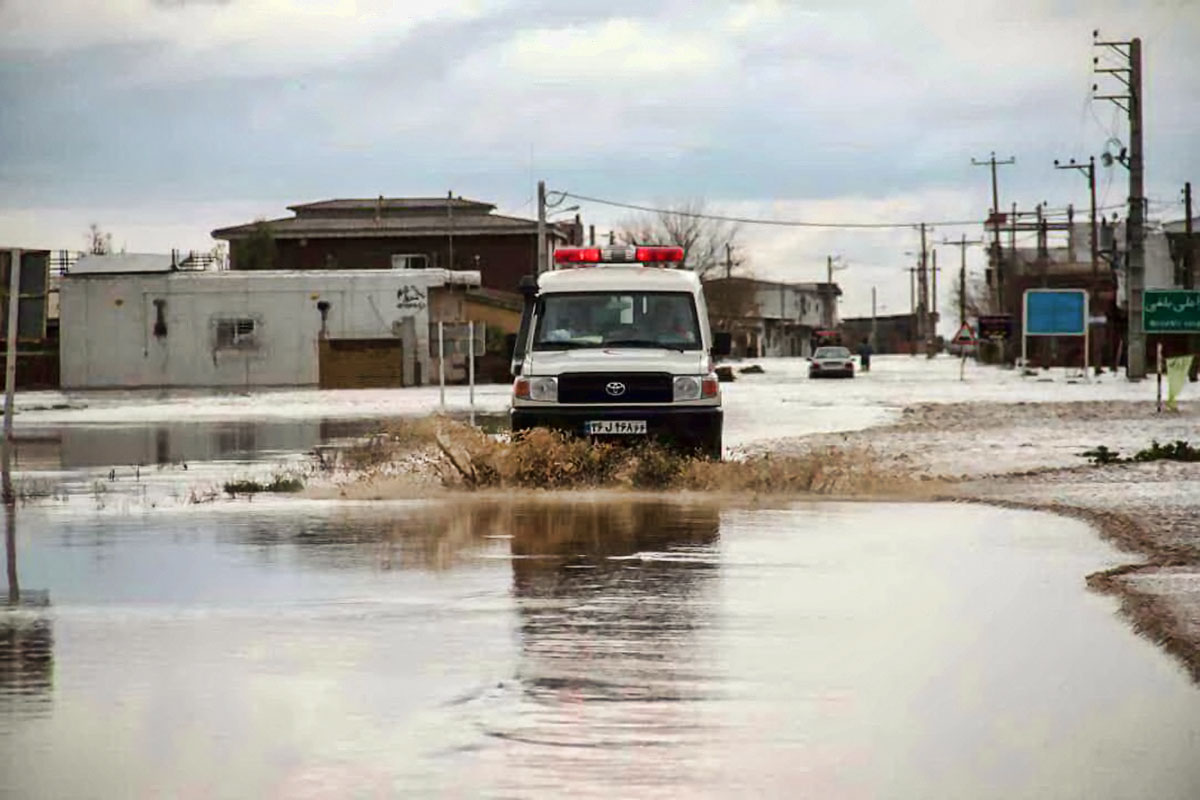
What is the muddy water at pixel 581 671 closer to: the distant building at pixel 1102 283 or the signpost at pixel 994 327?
the distant building at pixel 1102 283

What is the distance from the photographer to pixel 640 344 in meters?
20.6

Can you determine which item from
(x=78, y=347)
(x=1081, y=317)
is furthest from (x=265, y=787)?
(x=1081, y=317)

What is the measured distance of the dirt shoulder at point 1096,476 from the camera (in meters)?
10.6

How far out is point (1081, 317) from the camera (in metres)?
84.0

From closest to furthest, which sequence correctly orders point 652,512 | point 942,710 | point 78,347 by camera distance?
point 942,710 → point 652,512 → point 78,347

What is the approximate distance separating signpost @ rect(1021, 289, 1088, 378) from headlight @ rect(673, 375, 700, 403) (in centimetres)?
6679

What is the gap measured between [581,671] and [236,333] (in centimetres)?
6821

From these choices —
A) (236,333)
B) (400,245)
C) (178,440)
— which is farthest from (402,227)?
(178,440)

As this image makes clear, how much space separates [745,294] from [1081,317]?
200 ft

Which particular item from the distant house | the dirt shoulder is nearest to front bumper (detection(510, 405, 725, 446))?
the dirt shoulder

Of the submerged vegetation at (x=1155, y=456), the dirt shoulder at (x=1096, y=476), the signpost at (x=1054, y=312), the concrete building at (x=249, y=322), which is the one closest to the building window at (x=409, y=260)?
the concrete building at (x=249, y=322)

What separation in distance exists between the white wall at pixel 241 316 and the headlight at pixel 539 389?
54.3 m

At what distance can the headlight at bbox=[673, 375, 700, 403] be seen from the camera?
19516 millimetres

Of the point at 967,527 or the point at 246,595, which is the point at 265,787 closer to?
the point at 246,595
